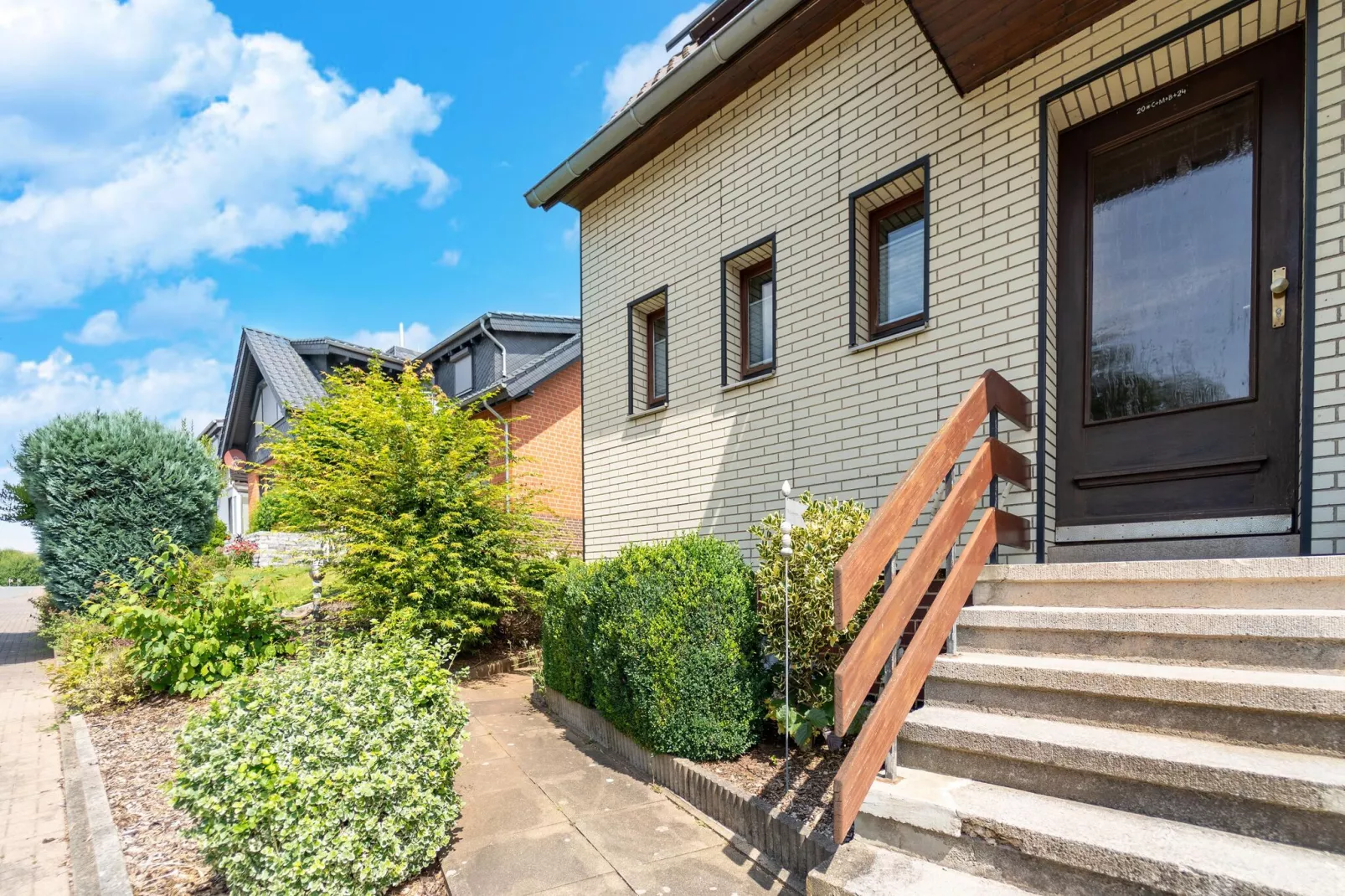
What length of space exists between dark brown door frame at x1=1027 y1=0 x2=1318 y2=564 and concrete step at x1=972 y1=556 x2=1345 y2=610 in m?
0.58

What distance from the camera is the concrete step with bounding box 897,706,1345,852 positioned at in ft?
5.65

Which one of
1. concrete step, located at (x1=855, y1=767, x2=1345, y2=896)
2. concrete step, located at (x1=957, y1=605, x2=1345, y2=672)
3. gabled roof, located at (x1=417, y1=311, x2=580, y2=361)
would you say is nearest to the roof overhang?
concrete step, located at (x1=957, y1=605, x2=1345, y2=672)

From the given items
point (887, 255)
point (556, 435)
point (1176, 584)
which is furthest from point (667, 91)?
point (556, 435)

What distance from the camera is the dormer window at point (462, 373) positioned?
1652 cm

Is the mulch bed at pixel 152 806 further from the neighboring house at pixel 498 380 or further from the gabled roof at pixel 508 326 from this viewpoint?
the gabled roof at pixel 508 326

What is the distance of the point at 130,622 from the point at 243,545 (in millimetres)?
10608

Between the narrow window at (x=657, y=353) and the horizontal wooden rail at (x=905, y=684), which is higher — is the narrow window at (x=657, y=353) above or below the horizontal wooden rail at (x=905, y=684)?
above

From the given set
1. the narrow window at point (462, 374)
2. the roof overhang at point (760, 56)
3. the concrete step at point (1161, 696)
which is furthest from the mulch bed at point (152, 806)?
the narrow window at point (462, 374)

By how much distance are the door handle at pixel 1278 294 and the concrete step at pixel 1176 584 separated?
3.92 ft

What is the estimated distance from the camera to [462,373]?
1681 cm

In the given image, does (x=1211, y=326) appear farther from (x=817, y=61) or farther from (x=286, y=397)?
(x=286, y=397)

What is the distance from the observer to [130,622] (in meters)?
5.60

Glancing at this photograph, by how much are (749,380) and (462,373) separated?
42.8ft

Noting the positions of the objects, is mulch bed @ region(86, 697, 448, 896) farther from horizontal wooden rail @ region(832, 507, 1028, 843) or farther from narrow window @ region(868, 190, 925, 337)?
narrow window @ region(868, 190, 925, 337)
